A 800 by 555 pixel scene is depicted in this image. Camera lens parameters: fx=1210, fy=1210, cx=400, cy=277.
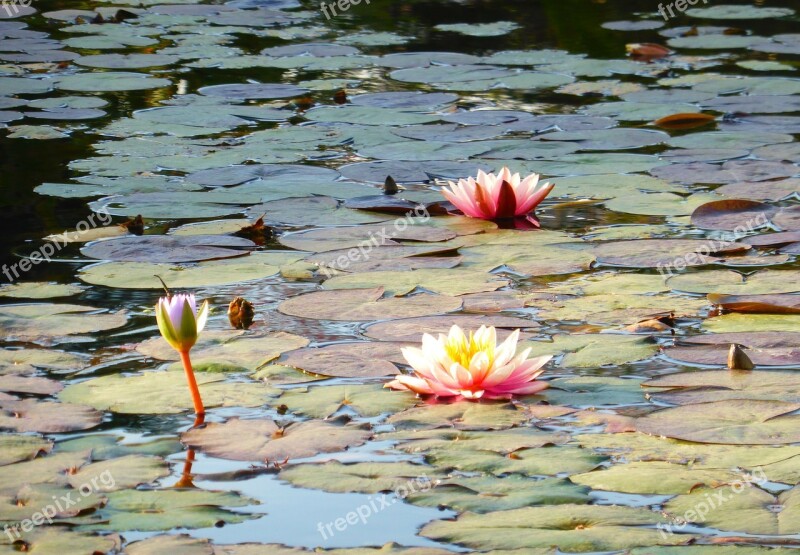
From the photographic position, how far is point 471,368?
8.55 ft

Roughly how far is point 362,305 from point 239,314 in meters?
0.34

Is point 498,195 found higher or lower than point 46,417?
higher

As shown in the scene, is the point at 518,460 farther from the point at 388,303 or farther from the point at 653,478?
the point at 388,303

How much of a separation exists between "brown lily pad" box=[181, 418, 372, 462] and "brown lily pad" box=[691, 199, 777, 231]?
208cm

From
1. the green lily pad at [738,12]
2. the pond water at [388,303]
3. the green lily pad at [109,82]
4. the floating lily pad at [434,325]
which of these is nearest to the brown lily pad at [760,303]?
the pond water at [388,303]

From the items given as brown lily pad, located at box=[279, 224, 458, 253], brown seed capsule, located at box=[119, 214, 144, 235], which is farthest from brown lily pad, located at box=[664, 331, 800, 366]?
brown seed capsule, located at box=[119, 214, 144, 235]

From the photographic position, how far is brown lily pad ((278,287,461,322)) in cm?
322

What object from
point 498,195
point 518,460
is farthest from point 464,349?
point 498,195

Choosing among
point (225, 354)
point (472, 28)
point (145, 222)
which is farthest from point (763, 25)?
point (225, 354)

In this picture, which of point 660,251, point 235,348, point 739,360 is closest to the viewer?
point 739,360

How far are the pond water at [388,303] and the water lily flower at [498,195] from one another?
0.06m

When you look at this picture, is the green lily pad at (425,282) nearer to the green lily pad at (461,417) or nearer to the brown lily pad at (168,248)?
the brown lily pad at (168,248)

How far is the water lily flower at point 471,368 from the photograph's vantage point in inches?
103

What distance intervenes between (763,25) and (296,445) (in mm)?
7733
